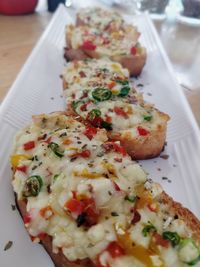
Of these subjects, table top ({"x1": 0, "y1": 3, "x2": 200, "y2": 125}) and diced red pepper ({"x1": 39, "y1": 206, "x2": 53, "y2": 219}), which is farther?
table top ({"x1": 0, "y1": 3, "x2": 200, "y2": 125})

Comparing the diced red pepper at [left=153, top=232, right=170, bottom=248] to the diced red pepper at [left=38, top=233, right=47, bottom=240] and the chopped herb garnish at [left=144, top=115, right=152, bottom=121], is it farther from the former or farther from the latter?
the chopped herb garnish at [left=144, top=115, right=152, bottom=121]

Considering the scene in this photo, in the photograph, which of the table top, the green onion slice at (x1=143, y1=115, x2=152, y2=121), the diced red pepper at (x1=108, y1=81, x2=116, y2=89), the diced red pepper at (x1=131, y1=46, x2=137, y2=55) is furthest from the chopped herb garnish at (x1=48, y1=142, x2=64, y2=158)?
the diced red pepper at (x1=131, y1=46, x2=137, y2=55)

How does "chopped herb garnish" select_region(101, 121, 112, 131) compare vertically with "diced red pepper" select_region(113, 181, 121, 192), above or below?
below

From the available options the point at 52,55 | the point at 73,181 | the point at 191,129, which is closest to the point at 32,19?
the point at 52,55

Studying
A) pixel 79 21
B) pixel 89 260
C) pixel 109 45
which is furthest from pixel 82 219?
pixel 79 21

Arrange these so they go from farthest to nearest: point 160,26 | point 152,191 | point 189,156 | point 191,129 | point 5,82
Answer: point 160,26 → point 5,82 → point 191,129 → point 189,156 → point 152,191

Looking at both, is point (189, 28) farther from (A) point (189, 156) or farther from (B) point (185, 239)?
(B) point (185, 239)

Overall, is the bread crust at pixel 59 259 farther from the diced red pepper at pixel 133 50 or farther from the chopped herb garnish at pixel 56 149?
the diced red pepper at pixel 133 50

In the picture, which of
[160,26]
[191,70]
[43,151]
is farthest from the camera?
[160,26]
